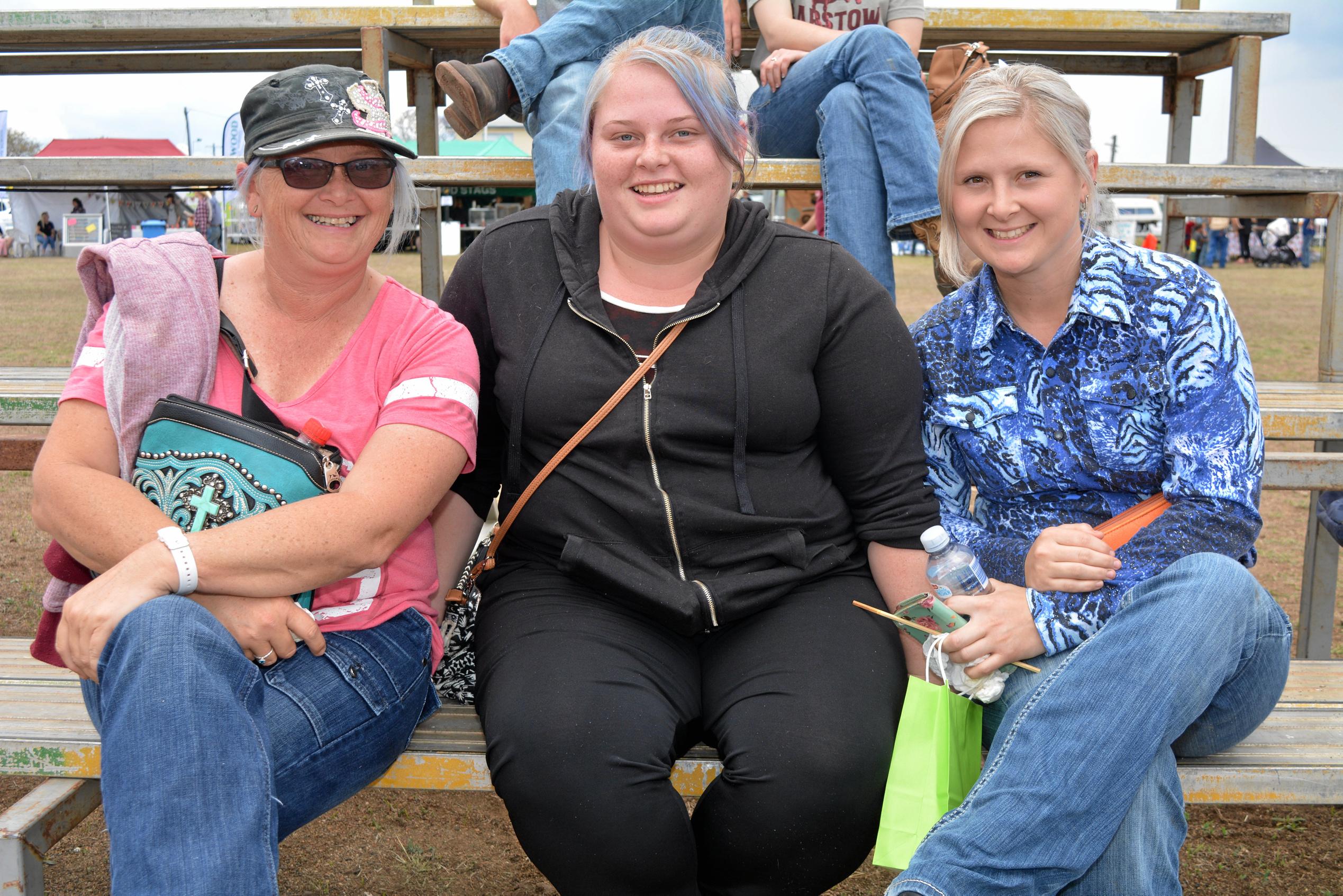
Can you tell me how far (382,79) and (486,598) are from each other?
2.40 metres

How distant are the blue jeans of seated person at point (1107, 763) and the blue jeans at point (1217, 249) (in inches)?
1396

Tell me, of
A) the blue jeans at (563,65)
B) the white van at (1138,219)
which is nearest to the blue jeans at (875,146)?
the blue jeans at (563,65)

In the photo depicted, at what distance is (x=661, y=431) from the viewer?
2.07 metres

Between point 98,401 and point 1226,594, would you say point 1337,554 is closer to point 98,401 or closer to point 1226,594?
point 1226,594

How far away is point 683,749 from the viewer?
200cm

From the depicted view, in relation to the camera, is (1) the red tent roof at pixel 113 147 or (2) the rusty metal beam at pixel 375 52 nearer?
(2) the rusty metal beam at pixel 375 52

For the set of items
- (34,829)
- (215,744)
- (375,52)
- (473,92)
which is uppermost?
(375,52)

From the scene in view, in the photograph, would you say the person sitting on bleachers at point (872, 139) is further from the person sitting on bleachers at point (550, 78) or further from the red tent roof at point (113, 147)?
the red tent roof at point (113, 147)

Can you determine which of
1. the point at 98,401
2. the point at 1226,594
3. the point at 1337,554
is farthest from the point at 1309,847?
the point at 98,401

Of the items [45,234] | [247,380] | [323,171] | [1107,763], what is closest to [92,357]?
[247,380]

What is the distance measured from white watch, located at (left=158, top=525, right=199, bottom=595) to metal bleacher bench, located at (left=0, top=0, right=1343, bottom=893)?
0.47 m

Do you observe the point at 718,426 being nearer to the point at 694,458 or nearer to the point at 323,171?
the point at 694,458

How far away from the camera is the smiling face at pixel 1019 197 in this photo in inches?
82.8

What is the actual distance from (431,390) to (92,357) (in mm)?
598
